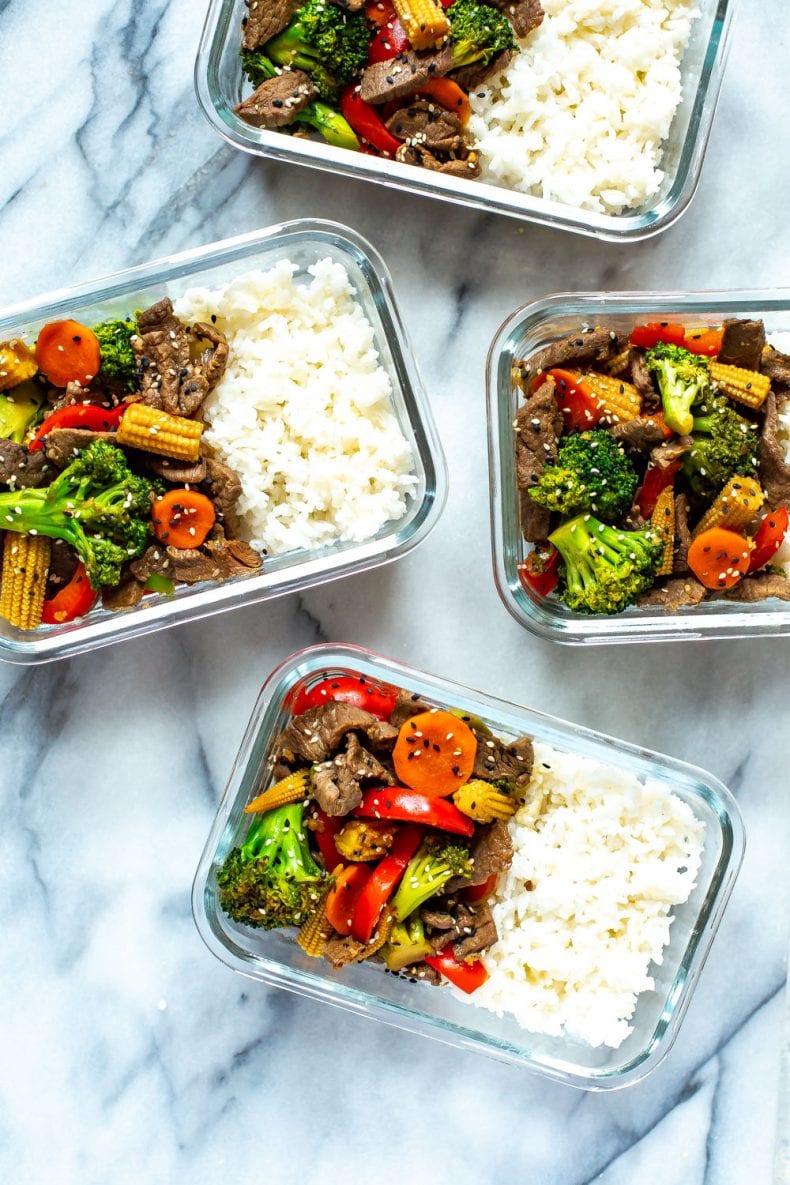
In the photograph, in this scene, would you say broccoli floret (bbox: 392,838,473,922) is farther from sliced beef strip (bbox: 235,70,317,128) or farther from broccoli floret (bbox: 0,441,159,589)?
sliced beef strip (bbox: 235,70,317,128)

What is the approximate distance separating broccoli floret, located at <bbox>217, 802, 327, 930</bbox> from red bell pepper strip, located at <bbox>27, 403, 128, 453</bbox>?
1137mm

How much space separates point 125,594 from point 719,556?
1578 mm

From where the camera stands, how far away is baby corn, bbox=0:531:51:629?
264 centimetres

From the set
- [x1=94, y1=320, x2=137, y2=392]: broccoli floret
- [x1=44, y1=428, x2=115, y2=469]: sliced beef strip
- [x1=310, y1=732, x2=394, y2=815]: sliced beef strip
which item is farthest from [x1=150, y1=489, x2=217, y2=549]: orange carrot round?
[x1=310, y1=732, x2=394, y2=815]: sliced beef strip

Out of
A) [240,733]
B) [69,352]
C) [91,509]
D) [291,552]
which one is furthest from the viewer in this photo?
[240,733]

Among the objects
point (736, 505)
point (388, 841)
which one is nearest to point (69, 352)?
point (388, 841)

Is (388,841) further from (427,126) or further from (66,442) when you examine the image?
(427,126)

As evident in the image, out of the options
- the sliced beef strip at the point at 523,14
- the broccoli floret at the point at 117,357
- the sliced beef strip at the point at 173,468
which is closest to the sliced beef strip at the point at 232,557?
the sliced beef strip at the point at 173,468

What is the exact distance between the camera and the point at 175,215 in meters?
3.01

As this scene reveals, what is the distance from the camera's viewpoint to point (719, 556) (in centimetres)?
259

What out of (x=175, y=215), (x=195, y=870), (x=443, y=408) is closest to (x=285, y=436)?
(x=443, y=408)

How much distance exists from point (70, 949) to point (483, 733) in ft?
4.95

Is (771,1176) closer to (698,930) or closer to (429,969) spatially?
(698,930)


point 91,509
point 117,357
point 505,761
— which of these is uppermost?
point 117,357
